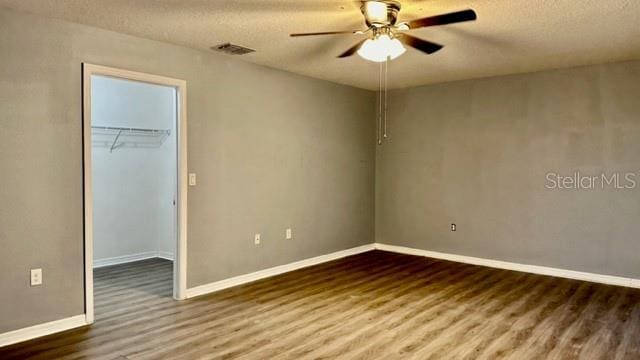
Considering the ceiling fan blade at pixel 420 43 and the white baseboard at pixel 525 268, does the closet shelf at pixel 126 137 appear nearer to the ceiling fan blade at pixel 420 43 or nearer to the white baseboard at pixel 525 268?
the white baseboard at pixel 525 268

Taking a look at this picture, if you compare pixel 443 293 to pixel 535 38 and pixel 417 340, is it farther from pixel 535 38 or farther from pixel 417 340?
pixel 535 38

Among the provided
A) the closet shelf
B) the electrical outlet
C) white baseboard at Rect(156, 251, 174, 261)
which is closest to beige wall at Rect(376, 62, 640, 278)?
white baseboard at Rect(156, 251, 174, 261)

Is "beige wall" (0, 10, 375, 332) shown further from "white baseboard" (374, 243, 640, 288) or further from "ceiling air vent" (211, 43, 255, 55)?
"white baseboard" (374, 243, 640, 288)

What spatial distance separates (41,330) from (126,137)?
297 cm

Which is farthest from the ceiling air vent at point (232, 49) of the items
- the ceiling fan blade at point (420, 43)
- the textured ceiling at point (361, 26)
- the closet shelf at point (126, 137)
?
the closet shelf at point (126, 137)

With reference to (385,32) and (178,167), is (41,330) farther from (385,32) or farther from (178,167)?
(385,32)

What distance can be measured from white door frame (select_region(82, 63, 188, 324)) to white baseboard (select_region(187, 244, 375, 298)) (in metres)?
0.22

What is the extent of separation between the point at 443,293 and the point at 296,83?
2895 millimetres

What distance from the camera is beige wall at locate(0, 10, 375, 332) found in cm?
331

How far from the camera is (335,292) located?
461cm

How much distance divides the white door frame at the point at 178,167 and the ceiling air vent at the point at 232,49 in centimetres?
46

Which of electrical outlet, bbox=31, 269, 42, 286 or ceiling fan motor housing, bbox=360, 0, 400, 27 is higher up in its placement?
ceiling fan motor housing, bbox=360, 0, 400, 27

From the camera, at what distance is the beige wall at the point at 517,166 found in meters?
4.97

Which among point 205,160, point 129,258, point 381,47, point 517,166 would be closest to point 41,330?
point 205,160
